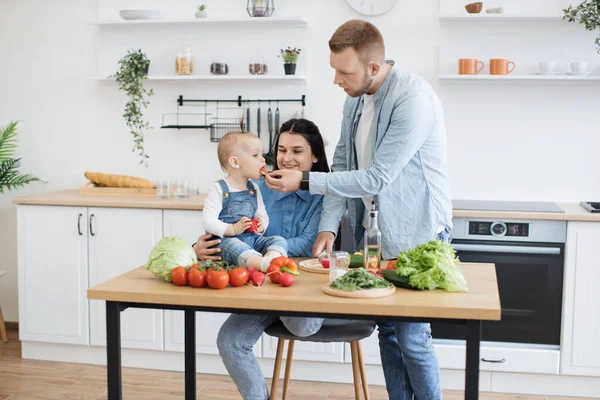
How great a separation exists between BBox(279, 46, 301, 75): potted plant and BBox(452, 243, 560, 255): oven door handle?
135 cm

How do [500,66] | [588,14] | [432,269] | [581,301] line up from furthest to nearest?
[500,66], [588,14], [581,301], [432,269]

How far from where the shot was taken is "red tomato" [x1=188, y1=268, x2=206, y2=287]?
2297 millimetres

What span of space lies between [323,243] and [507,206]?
1.49 meters

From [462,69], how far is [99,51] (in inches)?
84.3

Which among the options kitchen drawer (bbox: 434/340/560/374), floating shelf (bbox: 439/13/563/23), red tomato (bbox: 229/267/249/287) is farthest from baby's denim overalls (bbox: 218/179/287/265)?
floating shelf (bbox: 439/13/563/23)

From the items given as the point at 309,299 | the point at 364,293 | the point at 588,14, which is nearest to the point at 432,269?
the point at 364,293

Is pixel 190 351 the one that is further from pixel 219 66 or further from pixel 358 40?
pixel 219 66

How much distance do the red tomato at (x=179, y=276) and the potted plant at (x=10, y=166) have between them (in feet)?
8.27

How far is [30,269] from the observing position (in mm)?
4262

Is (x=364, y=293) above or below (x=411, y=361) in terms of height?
above

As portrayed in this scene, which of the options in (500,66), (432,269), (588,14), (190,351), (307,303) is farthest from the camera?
(500,66)

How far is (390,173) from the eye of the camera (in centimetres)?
268

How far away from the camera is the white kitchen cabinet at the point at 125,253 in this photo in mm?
4090

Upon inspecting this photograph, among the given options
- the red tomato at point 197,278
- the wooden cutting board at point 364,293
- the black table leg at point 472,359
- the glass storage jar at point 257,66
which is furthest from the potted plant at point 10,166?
the black table leg at point 472,359
